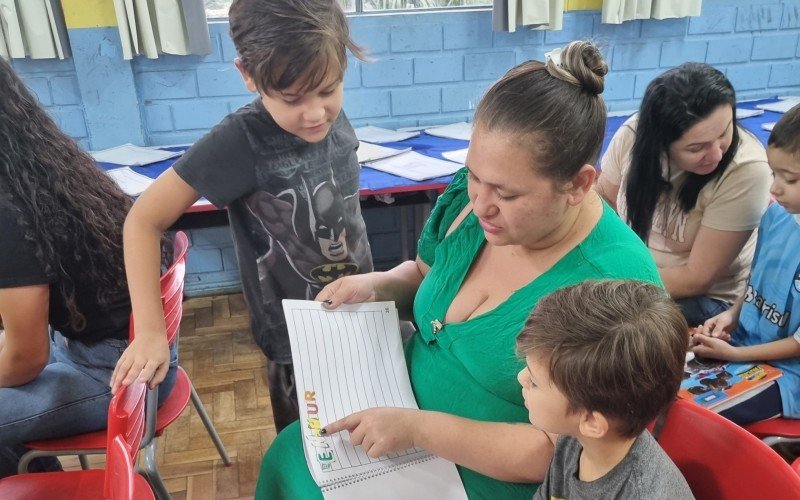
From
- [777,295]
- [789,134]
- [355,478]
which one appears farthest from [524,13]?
[355,478]

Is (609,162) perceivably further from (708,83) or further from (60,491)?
(60,491)

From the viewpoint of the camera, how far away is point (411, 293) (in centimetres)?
130

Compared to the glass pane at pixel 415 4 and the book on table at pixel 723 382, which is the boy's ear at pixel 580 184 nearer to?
the book on table at pixel 723 382

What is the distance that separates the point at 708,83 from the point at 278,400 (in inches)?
50.9

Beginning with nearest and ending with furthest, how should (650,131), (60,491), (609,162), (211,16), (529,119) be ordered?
1. (529,119)
2. (60,491)
3. (650,131)
4. (609,162)
5. (211,16)

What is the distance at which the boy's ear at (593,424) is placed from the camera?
29.1 inches

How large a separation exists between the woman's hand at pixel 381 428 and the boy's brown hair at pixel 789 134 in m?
0.98

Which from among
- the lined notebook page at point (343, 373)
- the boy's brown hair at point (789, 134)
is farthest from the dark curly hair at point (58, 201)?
the boy's brown hair at point (789, 134)

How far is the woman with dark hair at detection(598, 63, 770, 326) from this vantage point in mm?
1495

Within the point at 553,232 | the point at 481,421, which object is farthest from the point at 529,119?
the point at 481,421

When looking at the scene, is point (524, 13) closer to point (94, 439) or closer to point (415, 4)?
point (415, 4)

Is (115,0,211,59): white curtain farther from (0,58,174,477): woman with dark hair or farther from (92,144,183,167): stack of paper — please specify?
(0,58,174,477): woman with dark hair

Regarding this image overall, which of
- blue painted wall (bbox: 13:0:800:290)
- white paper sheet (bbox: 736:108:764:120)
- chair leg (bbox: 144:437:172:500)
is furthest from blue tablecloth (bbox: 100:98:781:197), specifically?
chair leg (bbox: 144:437:172:500)

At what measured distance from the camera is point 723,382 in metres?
1.33
